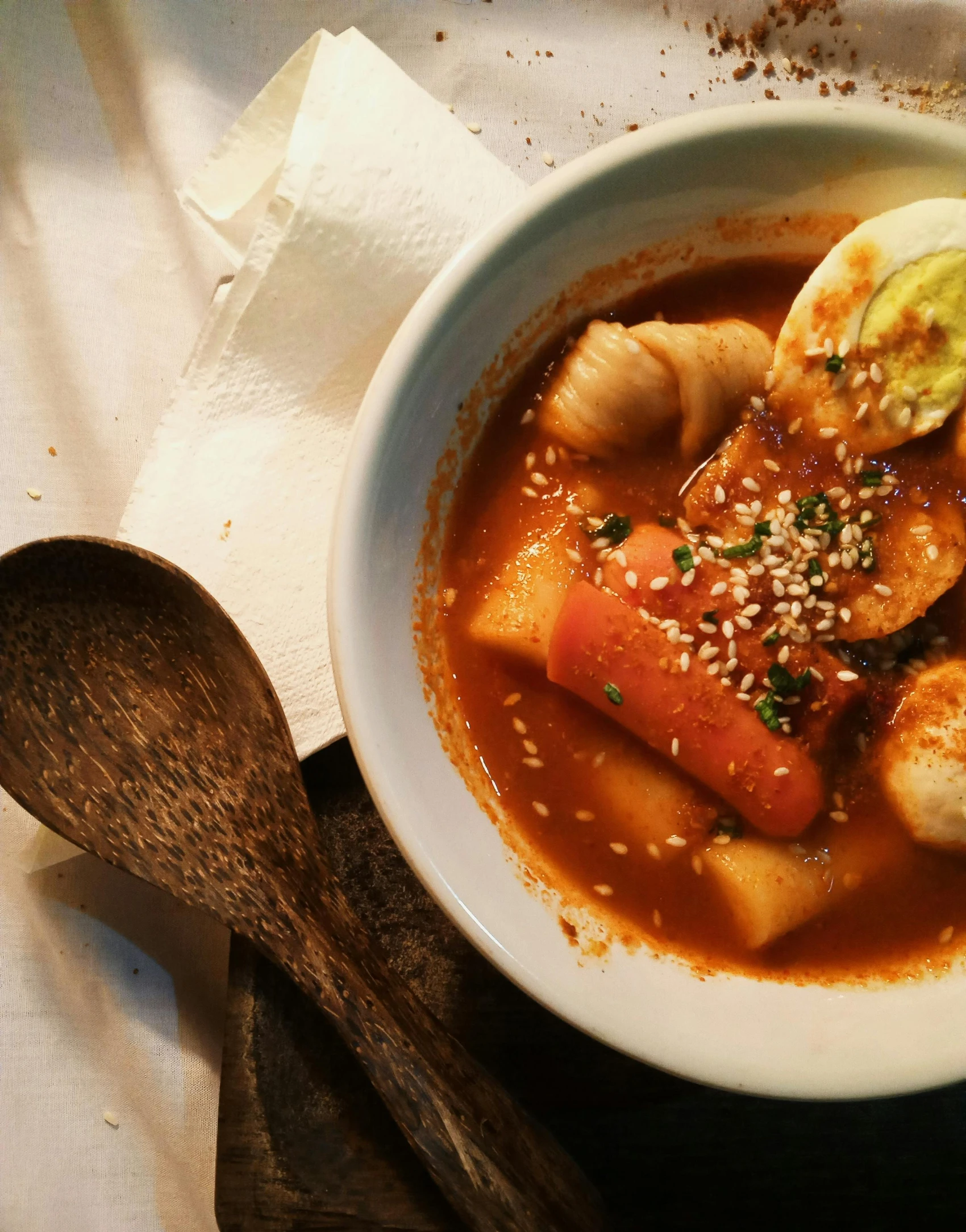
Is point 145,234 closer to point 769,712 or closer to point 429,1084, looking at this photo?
point 769,712

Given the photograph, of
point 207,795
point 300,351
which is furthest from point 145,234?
point 207,795

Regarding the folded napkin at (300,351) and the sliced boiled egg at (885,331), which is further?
the folded napkin at (300,351)

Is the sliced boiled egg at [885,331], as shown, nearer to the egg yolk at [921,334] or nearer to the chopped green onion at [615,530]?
the egg yolk at [921,334]

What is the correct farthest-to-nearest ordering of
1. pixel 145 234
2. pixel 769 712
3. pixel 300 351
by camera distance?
pixel 145 234
pixel 300 351
pixel 769 712

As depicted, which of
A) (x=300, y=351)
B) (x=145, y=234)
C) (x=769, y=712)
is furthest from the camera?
(x=145, y=234)

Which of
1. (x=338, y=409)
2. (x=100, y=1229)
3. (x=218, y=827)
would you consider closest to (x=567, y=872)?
(x=218, y=827)

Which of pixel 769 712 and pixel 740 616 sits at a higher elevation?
pixel 740 616

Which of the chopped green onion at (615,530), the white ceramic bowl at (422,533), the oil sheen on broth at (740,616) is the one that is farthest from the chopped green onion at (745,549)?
the white ceramic bowl at (422,533)
